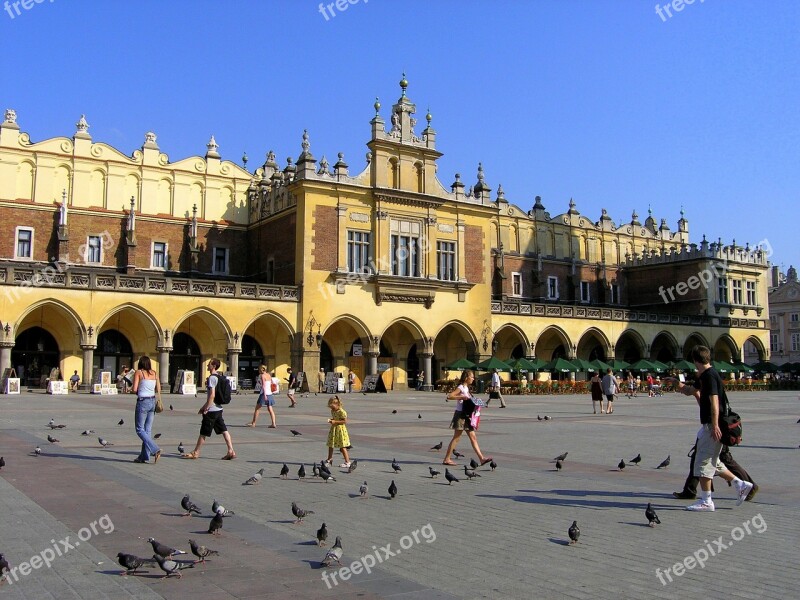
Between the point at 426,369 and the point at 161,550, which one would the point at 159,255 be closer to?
the point at 426,369

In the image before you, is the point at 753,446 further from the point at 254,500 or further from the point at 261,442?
the point at 254,500

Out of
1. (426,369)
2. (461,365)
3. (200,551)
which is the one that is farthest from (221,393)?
(426,369)

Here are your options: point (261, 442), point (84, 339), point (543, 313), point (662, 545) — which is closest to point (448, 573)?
point (662, 545)

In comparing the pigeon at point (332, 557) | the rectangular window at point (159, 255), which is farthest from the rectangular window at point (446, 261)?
the pigeon at point (332, 557)

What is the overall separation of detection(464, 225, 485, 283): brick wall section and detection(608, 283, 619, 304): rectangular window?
59.2 feet

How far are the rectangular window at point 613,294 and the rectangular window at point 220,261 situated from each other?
103ft

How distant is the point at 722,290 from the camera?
207 feet

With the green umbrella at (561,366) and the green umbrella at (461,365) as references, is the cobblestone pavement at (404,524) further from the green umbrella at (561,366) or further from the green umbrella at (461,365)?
the green umbrella at (561,366)

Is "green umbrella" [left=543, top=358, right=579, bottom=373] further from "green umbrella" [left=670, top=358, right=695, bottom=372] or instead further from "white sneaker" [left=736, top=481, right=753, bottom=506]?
"white sneaker" [left=736, top=481, right=753, bottom=506]

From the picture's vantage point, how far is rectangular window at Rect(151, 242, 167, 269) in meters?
46.8

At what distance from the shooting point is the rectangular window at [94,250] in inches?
1753

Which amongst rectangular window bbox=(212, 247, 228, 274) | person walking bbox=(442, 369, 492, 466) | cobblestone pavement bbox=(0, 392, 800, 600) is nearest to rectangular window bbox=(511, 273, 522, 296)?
rectangular window bbox=(212, 247, 228, 274)

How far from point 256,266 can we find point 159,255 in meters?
5.82

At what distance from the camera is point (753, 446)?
53.3 feet
